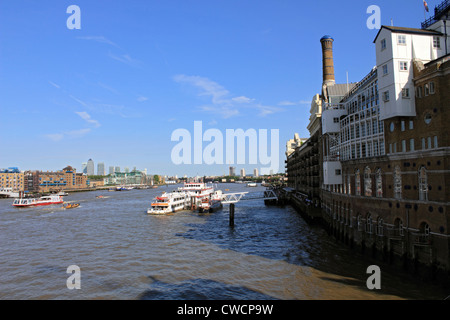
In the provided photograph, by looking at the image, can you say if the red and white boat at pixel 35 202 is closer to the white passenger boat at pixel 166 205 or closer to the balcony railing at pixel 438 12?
the white passenger boat at pixel 166 205

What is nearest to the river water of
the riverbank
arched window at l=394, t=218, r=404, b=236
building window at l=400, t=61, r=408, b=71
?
the riverbank

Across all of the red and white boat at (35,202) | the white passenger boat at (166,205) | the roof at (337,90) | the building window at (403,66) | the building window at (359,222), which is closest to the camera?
the building window at (403,66)

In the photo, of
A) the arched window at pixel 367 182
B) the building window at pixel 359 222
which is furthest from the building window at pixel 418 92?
the building window at pixel 359 222

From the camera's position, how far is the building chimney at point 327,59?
261 ft

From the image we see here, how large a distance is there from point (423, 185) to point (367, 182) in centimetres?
805

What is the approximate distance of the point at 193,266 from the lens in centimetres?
2917

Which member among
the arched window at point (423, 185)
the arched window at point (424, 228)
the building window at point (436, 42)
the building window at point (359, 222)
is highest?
the building window at point (436, 42)

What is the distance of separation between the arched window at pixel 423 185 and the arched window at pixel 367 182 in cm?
709

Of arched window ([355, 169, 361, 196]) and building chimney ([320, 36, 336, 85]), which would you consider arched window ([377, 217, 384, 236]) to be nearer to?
arched window ([355, 169, 361, 196])

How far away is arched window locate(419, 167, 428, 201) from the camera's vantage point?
23456 millimetres

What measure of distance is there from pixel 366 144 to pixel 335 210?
41.5 feet

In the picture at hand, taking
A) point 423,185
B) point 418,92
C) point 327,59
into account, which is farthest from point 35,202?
point 418,92

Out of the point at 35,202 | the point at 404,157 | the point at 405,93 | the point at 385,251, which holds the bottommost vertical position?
the point at 35,202

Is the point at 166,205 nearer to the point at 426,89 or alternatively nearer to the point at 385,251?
the point at 385,251
